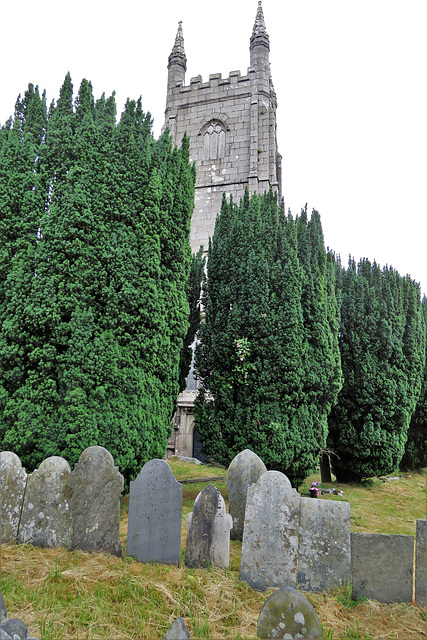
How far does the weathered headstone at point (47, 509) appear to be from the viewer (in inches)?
164

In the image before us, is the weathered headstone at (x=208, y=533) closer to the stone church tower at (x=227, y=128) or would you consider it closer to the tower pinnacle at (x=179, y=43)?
the stone church tower at (x=227, y=128)

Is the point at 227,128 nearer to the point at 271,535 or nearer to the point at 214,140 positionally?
the point at 214,140

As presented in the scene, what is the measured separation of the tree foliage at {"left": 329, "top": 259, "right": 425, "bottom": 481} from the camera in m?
9.25

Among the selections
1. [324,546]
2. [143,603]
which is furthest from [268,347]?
[143,603]

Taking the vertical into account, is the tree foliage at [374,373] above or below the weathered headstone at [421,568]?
above

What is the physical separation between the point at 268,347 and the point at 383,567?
424 centimetres

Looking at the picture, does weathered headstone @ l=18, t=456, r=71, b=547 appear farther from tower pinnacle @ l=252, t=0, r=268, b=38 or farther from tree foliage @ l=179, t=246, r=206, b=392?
tower pinnacle @ l=252, t=0, r=268, b=38

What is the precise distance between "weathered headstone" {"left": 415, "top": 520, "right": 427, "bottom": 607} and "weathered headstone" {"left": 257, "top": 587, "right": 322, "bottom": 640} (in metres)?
1.36

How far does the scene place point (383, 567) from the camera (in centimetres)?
340

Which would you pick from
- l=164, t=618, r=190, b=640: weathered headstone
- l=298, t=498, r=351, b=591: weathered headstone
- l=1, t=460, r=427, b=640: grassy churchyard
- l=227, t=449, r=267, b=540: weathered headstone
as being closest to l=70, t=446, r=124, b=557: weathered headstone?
l=1, t=460, r=427, b=640: grassy churchyard

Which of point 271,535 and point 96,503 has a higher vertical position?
point 96,503

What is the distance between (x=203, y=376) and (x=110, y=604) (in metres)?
5.13

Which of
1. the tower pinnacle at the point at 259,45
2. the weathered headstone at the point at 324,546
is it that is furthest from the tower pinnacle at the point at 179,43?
the weathered headstone at the point at 324,546

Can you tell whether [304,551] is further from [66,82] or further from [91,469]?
[66,82]
